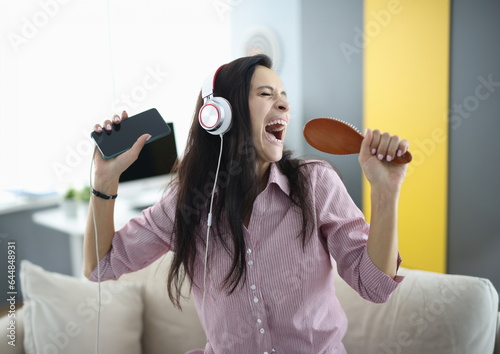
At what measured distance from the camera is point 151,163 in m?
2.57

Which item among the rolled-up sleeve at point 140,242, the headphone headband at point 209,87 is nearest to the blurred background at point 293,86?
the rolled-up sleeve at point 140,242

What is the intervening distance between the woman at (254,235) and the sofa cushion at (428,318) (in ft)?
0.75

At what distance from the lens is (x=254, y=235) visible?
1.16 m

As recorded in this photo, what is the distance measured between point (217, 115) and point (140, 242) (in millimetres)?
392

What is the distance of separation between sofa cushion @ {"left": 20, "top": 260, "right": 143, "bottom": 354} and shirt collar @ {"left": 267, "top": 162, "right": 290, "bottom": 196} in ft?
2.27

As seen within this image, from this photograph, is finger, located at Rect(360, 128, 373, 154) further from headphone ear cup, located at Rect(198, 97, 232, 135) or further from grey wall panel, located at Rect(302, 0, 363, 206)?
grey wall panel, located at Rect(302, 0, 363, 206)

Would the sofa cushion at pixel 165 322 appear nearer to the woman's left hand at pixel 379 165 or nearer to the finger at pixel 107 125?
the finger at pixel 107 125

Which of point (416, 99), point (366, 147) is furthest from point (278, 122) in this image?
point (416, 99)

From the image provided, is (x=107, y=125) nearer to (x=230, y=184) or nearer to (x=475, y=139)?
(x=230, y=184)

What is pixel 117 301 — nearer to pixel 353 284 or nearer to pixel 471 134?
pixel 353 284

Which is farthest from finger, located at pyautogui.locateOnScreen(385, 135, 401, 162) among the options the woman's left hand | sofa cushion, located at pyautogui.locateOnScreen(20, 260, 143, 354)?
sofa cushion, located at pyautogui.locateOnScreen(20, 260, 143, 354)

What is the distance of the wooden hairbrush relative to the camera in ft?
3.40

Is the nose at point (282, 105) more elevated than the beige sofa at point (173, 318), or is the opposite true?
the nose at point (282, 105)

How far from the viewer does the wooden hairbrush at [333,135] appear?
3.40ft
